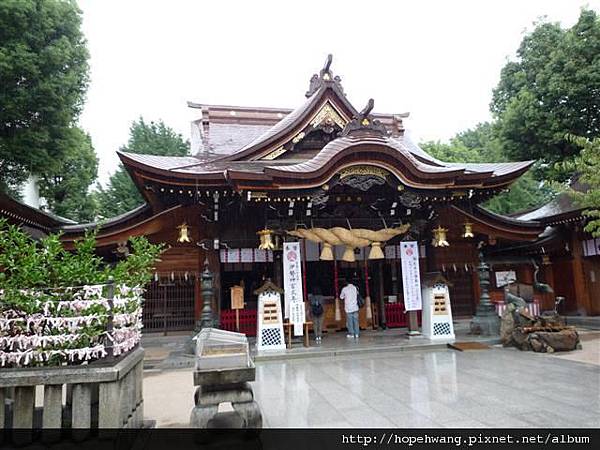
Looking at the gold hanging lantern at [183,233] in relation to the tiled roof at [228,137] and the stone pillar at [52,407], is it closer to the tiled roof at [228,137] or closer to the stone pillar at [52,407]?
the tiled roof at [228,137]

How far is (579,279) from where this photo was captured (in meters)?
13.9

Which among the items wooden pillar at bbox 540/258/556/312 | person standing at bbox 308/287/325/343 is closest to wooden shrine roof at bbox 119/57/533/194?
person standing at bbox 308/287/325/343

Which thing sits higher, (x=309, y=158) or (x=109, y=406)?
(x=309, y=158)

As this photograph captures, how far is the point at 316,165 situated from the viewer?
9.51 m

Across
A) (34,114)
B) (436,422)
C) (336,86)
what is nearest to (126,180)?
(34,114)

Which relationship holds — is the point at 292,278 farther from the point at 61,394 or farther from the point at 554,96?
the point at 554,96

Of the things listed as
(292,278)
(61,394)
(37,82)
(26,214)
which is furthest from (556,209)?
(37,82)

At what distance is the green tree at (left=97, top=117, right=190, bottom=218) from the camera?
27.4 m

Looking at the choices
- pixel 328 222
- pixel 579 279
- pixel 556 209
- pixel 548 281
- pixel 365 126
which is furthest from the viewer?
pixel 548 281

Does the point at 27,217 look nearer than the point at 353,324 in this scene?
Yes

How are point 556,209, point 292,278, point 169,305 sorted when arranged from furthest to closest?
1. point 556,209
2. point 169,305
3. point 292,278

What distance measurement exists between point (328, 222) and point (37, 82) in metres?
10.1

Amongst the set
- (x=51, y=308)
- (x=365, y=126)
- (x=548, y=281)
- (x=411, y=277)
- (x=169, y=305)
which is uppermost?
(x=365, y=126)

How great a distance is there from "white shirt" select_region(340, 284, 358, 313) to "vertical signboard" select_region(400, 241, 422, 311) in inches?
54.0
